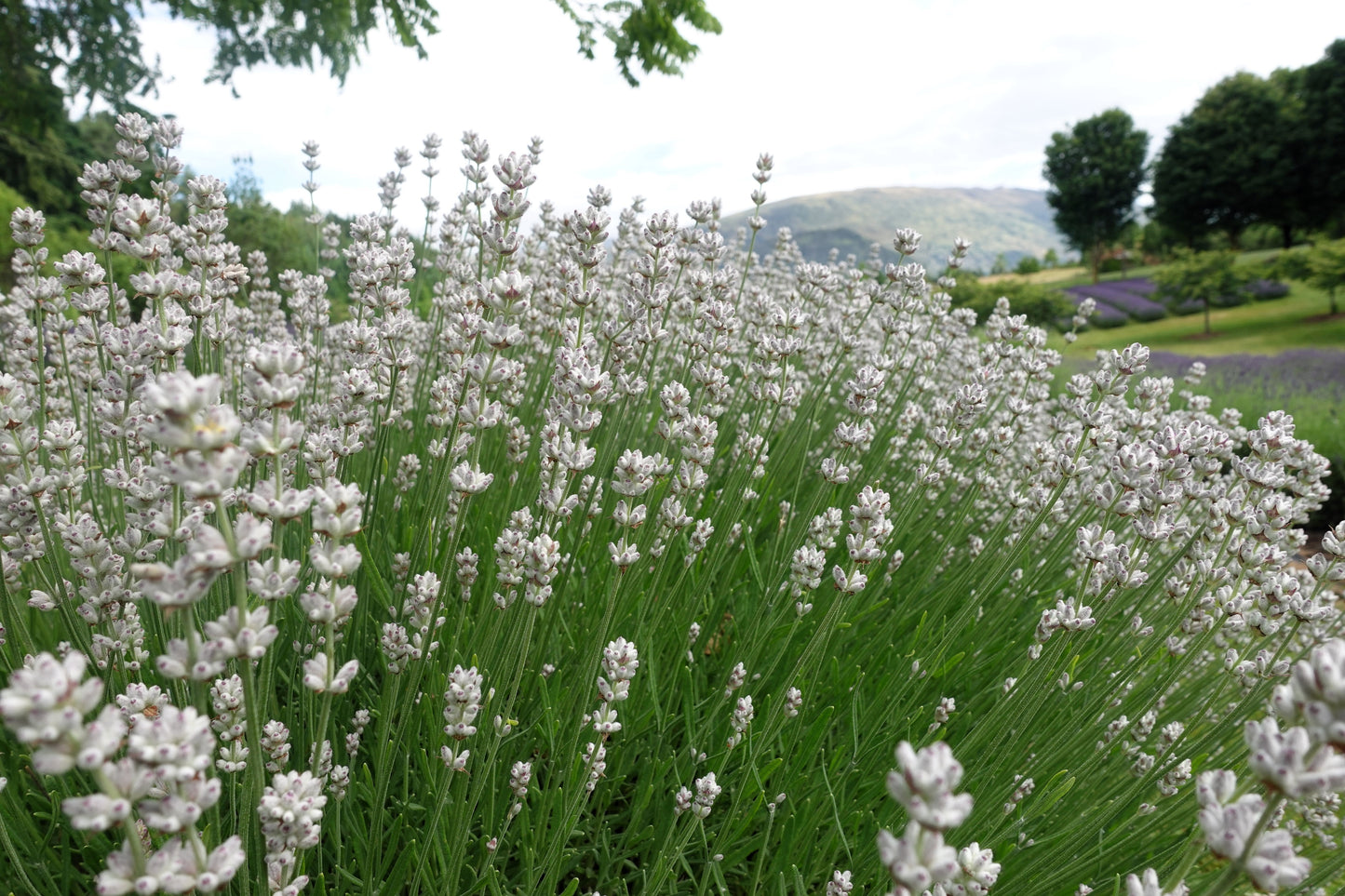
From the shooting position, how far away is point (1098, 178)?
145 ft

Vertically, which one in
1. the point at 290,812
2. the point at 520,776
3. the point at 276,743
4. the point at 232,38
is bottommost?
the point at 520,776

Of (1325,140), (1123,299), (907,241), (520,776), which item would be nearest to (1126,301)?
(1123,299)

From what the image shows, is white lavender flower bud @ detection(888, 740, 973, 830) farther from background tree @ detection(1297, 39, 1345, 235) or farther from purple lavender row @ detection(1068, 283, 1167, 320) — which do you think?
background tree @ detection(1297, 39, 1345, 235)

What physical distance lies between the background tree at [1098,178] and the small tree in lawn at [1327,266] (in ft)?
80.2

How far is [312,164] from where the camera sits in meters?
3.67

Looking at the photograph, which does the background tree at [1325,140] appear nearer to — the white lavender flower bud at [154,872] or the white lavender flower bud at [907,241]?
the white lavender flower bud at [907,241]

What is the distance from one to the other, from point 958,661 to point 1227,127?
43.2 metres

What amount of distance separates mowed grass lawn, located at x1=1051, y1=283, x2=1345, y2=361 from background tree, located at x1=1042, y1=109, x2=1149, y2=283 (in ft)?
61.0

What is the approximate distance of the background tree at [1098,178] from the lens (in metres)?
44.3

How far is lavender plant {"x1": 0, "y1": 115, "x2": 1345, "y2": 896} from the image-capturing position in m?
0.89

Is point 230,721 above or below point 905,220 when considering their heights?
below

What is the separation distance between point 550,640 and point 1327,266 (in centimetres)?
2686

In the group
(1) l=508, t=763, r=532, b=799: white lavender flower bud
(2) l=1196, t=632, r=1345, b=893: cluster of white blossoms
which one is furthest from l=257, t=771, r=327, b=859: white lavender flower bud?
(2) l=1196, t=632, r=1345, b=893: cluster of white blossoms

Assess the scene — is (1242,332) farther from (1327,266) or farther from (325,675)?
(325,675)
